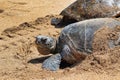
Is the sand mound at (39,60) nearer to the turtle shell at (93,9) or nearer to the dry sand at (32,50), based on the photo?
the dry sand at (32,50)

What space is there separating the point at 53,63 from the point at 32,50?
54.8 inches

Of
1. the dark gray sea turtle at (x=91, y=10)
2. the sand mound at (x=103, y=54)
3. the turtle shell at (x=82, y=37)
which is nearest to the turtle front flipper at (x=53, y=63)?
the turtle shell at (x=82, y=37)

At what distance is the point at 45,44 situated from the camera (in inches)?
251

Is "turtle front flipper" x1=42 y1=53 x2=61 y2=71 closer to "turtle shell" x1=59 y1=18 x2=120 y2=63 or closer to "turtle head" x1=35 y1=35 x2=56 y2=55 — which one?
"turtle shell" x1=59 y1=18 x2=120 y2=63

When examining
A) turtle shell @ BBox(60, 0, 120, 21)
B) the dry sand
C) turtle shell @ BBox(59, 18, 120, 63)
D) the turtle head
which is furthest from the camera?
turtle shell @ BBox(60, 0, 120, 21)

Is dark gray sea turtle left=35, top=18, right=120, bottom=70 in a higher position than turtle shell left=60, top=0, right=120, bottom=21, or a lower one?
higher

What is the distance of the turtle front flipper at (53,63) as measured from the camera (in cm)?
594

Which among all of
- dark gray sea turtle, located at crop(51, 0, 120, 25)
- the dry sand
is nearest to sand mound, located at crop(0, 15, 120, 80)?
the dry sand

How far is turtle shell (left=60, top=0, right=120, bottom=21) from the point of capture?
845 cm

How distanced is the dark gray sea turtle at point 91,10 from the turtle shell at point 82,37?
232 cm

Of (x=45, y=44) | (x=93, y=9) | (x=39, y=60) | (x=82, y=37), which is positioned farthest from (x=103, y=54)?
(x=93, y=9)

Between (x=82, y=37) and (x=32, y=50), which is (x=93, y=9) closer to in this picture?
(x=32, y=50)

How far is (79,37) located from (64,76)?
0.78 m

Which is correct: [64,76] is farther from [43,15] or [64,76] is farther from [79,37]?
[43,15]
